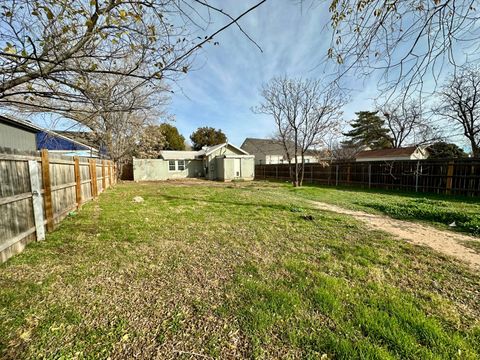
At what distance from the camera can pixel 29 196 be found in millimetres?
3488

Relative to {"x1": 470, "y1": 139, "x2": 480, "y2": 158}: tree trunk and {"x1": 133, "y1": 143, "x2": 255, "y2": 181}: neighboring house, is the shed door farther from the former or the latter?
{"x1": 470, "y1": 139, "x2": 480, "y2": 158}: tree trunk

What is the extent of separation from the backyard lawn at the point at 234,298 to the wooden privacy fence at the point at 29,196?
9.7 inches

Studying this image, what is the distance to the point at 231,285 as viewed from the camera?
2525 millimetres

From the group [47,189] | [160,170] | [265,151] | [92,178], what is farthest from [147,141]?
[265,151]

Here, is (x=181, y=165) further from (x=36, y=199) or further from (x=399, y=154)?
(x=399, y=154)

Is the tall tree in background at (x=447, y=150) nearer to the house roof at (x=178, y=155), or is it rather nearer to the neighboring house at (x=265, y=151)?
the neighboring house at (x=265, y=151)

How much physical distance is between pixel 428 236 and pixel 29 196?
749 cm

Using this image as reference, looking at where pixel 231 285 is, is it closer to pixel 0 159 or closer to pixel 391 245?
pixel 391 245

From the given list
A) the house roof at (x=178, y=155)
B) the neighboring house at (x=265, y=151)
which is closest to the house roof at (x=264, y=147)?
the neighboring house at (x=265, y=151)

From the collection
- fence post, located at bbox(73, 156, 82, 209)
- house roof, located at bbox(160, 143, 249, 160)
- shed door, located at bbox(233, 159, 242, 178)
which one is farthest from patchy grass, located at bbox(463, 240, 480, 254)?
house roof, located at bbox(160, 143, 249, 160)

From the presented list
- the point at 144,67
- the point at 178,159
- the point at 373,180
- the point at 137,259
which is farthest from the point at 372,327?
the point at 178,159

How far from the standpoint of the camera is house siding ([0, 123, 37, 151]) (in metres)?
7.88

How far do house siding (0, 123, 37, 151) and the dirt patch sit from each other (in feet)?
39.4

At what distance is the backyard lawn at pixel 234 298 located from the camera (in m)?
1.68
